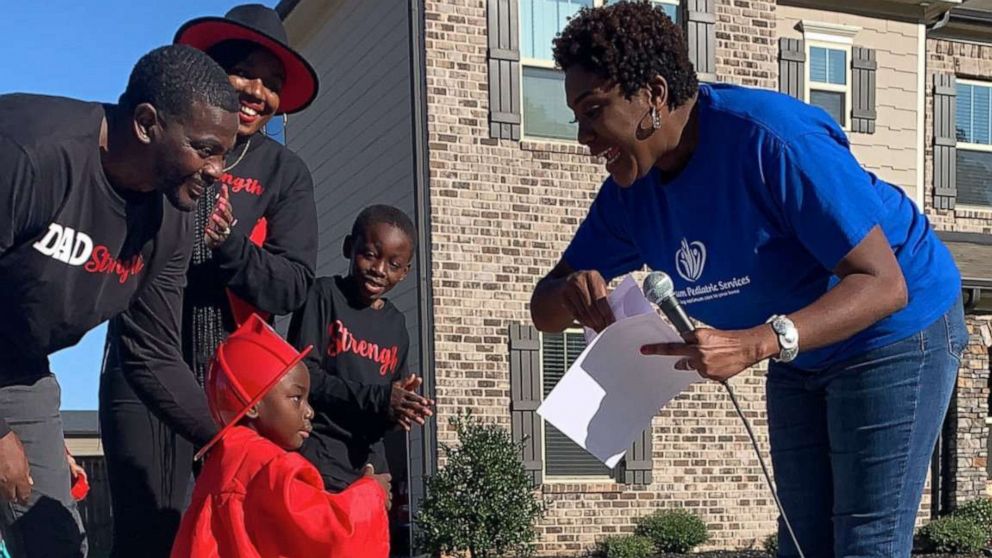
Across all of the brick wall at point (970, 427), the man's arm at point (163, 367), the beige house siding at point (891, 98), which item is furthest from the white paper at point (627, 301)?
the brick wall at point (970, 427)

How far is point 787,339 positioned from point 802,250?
33 centimetres

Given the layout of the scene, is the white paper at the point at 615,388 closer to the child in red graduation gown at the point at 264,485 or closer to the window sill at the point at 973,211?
the child in red graduation gown at the point at 264,485

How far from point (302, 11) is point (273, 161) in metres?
11.3

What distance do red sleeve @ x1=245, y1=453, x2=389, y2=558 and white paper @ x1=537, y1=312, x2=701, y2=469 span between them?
811mm

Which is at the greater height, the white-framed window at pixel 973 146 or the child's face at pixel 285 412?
the white-framed window at pixel 973 146

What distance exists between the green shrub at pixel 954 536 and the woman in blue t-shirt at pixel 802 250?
35.3 ft

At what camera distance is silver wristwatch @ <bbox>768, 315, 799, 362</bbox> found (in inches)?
101

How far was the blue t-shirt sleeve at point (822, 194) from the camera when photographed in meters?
2.59

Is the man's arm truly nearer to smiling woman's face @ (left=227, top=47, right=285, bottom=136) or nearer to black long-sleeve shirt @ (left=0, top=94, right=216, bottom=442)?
black long-sleeve shirt @ (left=0, top=94, right=216, bottom=442)

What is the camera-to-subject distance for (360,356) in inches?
177

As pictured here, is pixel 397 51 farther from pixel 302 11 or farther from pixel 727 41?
pixel 727 41

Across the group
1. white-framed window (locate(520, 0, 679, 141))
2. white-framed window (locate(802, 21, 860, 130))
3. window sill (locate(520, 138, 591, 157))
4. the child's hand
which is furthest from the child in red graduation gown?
white-framed window (locate(802, 21, 860, 130))

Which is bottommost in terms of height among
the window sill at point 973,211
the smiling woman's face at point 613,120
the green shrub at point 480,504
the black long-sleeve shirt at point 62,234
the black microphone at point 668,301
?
the green shrub at point 480,504

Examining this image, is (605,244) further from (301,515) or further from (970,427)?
(970,427)
